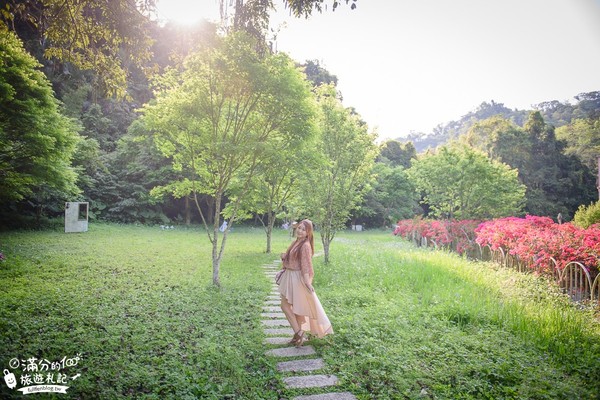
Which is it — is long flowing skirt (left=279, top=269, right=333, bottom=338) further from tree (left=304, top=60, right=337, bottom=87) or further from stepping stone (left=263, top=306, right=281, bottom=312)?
tree (left=304, top=60, right=337, bottom=87)

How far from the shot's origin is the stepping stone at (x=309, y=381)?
149 inches

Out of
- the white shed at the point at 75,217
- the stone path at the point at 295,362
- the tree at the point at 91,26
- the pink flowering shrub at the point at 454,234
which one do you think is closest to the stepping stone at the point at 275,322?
the stone path at the point at 295,362

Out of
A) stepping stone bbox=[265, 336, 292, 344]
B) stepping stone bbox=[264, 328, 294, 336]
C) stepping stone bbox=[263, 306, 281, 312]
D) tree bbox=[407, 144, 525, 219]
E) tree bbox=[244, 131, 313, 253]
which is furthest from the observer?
tree bbox=[407, 144, 525, 219]

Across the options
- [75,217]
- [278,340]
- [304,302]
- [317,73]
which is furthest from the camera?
[317,73]

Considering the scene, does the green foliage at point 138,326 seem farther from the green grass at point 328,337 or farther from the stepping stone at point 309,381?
the stepping stone at point 309,381

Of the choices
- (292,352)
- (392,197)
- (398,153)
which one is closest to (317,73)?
(398,153)

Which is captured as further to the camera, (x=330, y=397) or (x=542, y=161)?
(x=542, y=161)

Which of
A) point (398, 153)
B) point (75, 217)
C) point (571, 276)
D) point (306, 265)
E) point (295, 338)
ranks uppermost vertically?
point (398, 153)

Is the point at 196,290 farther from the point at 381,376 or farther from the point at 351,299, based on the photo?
the point at 381,376

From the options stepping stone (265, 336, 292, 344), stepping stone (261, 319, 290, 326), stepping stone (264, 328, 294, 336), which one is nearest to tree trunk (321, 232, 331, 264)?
stepping stone (261, 319, 290, 326)

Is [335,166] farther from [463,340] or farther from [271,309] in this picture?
[463,340]

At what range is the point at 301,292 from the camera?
4.84 meters

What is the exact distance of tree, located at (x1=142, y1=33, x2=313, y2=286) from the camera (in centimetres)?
721

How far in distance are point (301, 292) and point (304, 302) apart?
0.49 feet
